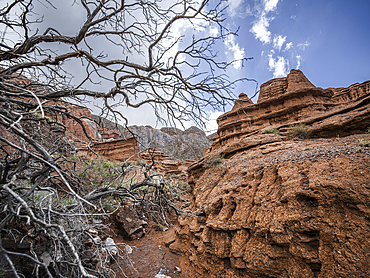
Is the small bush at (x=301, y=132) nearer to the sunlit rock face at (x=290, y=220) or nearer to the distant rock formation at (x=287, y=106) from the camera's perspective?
the sunlit rock face at (x=290, y=220)

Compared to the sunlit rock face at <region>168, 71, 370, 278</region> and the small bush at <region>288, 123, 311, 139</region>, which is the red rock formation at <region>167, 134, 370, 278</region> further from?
the small bush at <region>288, 123, 311, 139</region>

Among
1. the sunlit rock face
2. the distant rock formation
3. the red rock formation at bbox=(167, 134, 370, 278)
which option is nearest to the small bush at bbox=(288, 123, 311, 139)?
the sunlit rock face

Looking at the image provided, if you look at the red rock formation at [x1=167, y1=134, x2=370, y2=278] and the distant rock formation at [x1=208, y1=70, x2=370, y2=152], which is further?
the distant rock formation at [x1=208, y1=70, x2=370, y2=152]

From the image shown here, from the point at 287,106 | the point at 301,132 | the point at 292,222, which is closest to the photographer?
the point at 292,222

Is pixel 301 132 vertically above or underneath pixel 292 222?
above

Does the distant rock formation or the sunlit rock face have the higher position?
the distant rock formation

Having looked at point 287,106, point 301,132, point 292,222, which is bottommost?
point 292,222

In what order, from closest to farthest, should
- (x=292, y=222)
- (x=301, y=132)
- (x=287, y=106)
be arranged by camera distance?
(x=292, y=222) < (x=301, y=132) < (x=287, y=106)

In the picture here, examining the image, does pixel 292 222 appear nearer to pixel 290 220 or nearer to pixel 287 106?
pixel 290 220

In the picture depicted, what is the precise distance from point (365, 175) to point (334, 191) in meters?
0.53

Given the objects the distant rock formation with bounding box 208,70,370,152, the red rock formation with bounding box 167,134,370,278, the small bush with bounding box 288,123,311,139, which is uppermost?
the distant rock formation with bounding box 208,70,370,152

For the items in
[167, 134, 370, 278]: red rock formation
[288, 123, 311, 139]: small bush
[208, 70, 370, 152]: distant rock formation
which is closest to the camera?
[167, 134, 370, 278]: red rock formation

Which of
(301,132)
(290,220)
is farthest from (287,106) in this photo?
(290,220)

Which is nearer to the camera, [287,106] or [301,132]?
[301,132]
